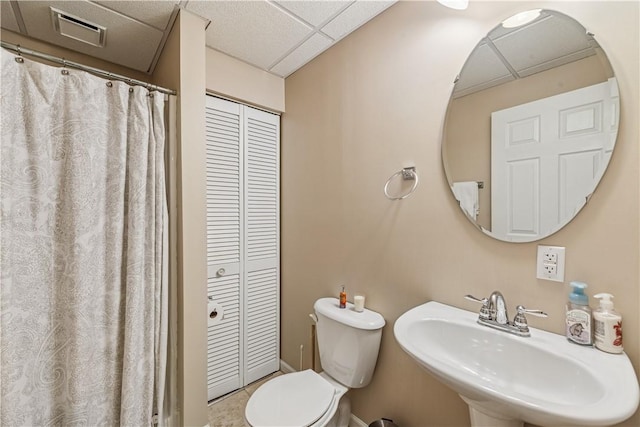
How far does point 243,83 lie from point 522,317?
198 cm

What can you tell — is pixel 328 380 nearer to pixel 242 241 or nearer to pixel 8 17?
pixel 242 241

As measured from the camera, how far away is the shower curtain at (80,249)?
3.60 feet

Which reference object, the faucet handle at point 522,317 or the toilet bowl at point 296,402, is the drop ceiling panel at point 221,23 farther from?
the toilet bowl at point 296,402

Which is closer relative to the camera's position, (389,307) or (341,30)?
(389,307)

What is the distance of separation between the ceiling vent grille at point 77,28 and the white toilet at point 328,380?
196 centimetres

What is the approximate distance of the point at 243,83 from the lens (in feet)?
6.20

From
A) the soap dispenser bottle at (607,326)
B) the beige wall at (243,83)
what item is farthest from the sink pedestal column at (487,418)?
the beige wall at (243,83)

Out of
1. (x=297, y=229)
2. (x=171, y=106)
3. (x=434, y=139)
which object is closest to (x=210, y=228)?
(x=297, y=229)

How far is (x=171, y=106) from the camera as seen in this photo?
1.44 meters

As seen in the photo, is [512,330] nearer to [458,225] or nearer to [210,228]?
[458,225]

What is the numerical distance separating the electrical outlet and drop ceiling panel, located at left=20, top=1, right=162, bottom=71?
84.1 inches

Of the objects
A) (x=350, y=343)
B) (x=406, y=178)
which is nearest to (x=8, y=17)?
(x=406, y=178)

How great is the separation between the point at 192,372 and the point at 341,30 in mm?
2037

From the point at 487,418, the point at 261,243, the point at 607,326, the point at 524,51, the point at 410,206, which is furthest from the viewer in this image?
the point at 261,243
